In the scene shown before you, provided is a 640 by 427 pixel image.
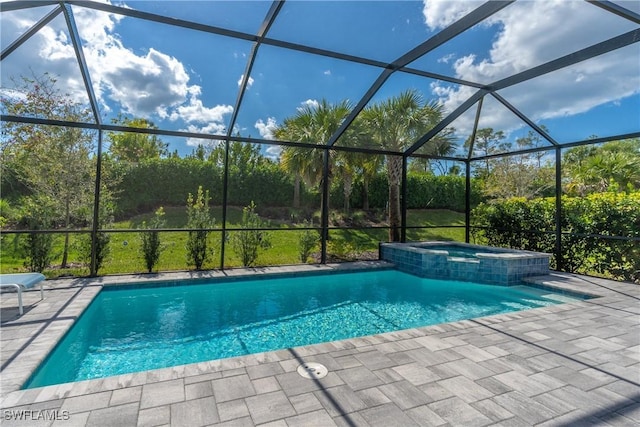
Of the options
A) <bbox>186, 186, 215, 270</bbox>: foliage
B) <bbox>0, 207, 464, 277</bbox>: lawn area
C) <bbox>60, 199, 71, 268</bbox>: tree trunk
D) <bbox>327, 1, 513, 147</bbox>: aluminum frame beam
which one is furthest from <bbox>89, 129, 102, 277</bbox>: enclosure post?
<bbox>327, 1, 513, 147</bbox>: aluminum frame beam

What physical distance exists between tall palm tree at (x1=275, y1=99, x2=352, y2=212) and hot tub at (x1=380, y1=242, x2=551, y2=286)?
4.00 metres

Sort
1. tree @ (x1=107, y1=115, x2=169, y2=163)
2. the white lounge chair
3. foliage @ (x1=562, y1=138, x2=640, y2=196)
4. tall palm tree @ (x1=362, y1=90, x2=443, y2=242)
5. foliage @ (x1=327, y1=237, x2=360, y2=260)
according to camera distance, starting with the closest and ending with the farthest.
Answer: the white lounge chair, foliage @ (x1=327, y1=237, x2=360, y2=260), tall palm tree @ (x1=362, y1=90, x2=443, y2=242), foliage @ (x1=562, y1=138, x2=640, y2=196), tree @ (x1=107, y1=115, x2=169, y2=163)

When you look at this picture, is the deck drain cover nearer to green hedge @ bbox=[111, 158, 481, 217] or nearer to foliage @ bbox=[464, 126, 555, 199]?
green hedge @ bbox=[111, 158, 481, 217]

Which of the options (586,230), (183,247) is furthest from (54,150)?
(586,230)

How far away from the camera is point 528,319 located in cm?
415

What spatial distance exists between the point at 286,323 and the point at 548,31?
5.82 m

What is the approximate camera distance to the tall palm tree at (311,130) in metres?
9.99

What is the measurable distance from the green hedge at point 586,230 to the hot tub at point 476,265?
75 centimetres

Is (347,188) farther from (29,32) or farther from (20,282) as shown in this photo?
(20,282)

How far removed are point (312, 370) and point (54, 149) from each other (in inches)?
274

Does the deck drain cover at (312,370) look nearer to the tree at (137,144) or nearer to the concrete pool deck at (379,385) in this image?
the concrete pool deck at (379,385)

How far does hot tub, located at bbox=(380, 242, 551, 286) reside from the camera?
661cm

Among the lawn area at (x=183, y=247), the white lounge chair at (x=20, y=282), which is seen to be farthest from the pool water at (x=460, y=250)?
the white lounge chair at (x=20, y=282)

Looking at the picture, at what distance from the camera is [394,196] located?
32.7ft
